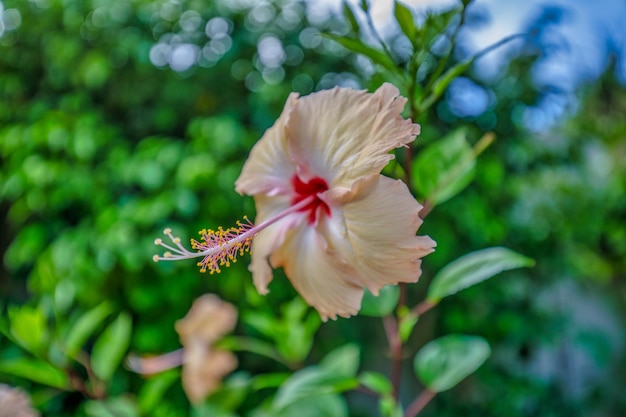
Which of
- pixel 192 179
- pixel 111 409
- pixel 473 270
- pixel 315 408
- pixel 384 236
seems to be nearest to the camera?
pixel 384 236

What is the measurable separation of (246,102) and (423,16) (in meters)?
1.27

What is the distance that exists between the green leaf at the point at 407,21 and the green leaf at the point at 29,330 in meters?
0.59

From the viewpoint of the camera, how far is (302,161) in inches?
14.4

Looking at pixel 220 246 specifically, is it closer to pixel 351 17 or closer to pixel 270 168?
pixel 270 168

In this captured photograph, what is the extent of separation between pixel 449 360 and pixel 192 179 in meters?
0.94

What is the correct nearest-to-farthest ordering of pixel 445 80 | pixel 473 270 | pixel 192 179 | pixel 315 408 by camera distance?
pixel 445 80, pixel 473 270, pixel 315 408, pixel 192 179

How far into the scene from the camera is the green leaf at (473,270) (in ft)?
1.56

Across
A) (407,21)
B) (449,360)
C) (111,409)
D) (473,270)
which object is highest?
(407,21)

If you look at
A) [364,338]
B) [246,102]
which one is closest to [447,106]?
[246,102]

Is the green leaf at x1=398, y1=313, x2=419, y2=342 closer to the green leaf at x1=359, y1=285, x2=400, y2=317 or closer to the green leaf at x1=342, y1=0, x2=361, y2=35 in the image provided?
the green leaf at x1=359, y1=285, x2=400, y2=317

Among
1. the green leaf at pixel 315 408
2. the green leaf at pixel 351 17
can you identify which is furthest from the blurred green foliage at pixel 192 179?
the green leaf at pixel 351 17

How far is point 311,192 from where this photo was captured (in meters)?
0.38

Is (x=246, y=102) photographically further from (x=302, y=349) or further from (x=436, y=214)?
(x=302, y=349)

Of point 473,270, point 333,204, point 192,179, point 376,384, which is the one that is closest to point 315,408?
point 376,384
